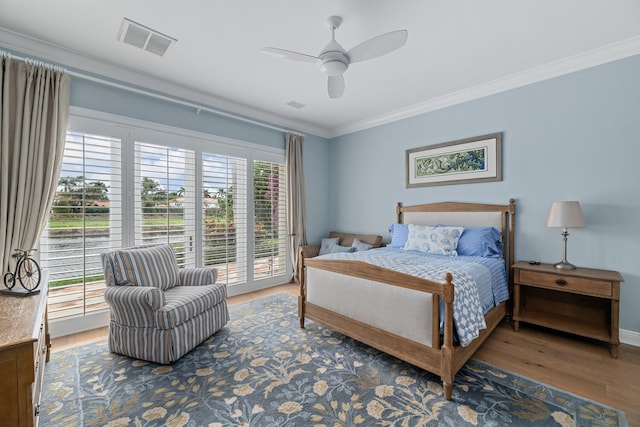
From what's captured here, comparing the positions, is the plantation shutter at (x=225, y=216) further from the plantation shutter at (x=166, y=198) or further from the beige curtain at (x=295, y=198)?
the beige curtain at (x=295, y=198)

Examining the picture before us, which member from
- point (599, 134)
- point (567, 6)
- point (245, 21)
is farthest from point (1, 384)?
point (599, 134)

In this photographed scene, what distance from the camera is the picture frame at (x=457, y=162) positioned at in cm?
345

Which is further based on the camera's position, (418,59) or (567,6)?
(418,59)

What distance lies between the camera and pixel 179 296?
8.43 ft

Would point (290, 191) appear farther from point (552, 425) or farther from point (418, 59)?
point (552, 425)

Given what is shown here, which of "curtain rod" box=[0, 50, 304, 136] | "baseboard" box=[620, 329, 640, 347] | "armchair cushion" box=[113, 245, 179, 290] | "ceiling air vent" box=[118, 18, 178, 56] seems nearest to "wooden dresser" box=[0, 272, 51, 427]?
"armchair cushion" box=[113, 245, 179, 290]

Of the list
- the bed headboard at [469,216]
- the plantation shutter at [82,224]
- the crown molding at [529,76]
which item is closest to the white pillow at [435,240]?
the bed headboard at [469,216]

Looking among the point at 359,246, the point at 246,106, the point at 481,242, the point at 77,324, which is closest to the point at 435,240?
the point at 481,242

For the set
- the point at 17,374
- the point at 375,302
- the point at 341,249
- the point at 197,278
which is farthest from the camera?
the point at 341,249

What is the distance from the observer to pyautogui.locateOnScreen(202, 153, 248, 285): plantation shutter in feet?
12.6

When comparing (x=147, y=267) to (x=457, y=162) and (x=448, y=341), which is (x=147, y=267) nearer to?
(x=448, y=341)

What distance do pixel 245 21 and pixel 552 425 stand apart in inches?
136

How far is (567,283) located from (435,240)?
1.22 metres

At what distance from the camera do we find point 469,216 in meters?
3.60
